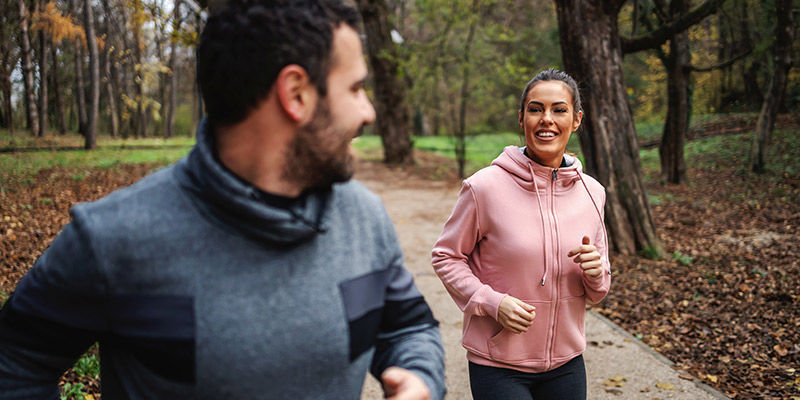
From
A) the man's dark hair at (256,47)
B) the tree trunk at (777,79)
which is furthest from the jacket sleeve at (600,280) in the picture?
the tree trunk at (777,79)

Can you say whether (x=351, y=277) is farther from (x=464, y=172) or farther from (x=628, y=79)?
(x=628, y=79)

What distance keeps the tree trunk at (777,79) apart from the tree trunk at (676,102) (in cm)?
172

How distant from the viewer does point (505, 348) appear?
245 centimetres

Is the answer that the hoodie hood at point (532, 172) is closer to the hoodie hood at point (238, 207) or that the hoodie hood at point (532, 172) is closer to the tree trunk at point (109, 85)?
the hoodie hood at point (238, 207)

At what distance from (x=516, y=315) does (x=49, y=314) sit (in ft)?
5.52

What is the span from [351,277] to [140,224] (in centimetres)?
51

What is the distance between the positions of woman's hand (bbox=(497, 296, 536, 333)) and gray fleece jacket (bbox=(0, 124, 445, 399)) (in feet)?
3.66

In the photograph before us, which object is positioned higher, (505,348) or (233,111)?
(233,111)

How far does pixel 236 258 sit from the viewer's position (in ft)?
4.23

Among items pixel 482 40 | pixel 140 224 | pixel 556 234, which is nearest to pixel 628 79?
pixel 482 40

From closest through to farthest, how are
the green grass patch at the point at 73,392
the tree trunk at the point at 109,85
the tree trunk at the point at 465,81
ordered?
the green grass patch at the point at 73,392
the tree trunk at the point at 465,81
the tree trunk at the point at 109,85

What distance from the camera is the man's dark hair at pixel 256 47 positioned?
128cm

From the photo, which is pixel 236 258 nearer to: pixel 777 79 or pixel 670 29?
pixel 670 29

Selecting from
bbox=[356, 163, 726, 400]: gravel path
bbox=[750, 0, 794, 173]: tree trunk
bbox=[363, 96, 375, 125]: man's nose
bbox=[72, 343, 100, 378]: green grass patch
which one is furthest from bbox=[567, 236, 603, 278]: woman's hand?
bbox=[750, 0, 794, 173]: tree trunk
